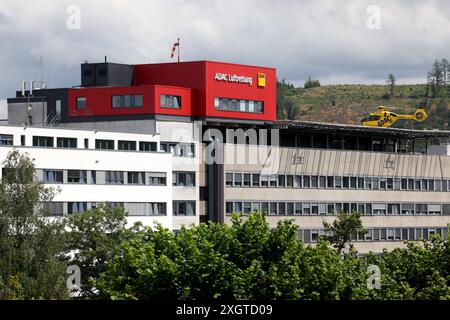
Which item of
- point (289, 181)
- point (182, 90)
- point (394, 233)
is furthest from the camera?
point (394, 233)

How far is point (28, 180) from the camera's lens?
95.4m

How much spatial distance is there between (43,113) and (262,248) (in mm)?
70813

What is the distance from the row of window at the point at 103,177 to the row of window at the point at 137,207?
6.30ft

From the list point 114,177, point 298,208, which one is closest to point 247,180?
point 298,208

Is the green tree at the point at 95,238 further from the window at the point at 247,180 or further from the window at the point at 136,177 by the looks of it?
the window at the point at 247,180

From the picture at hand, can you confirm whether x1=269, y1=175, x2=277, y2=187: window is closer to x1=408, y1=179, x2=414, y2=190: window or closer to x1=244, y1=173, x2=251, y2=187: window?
x1=244, y1=173, x2=251, y2=187: window

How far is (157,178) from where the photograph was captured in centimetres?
13062

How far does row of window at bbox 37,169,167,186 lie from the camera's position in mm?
118938

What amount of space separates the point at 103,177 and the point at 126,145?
18.1 feet

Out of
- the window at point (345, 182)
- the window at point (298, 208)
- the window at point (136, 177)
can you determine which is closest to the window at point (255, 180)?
the window at point (298, 208)

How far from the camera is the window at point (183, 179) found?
134875 mm

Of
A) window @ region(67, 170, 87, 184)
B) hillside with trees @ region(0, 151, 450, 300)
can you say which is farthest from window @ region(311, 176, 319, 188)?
hillside with trees @ region(0, 151, 450, 300)

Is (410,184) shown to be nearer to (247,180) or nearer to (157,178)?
(247,180)

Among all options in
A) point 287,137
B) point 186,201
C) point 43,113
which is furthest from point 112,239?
point 287,137
